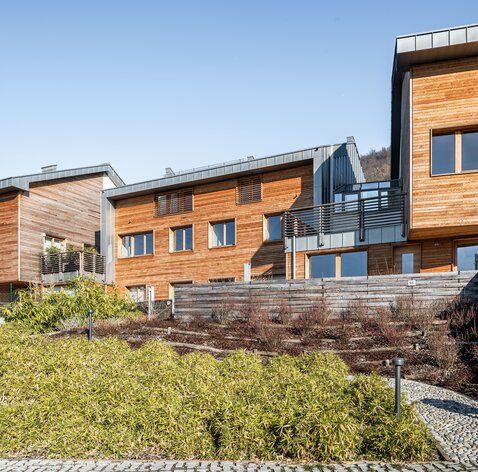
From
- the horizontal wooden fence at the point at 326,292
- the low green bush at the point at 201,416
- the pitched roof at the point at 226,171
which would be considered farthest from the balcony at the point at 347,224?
the low green bush at the point at 201,416

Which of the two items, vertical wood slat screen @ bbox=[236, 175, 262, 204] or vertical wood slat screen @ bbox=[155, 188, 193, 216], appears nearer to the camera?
vertical wood slat screen @ bbox=[236, 175, 262, 204]

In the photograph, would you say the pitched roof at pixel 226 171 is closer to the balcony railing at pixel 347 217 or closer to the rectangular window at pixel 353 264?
the balcony railing at pixel 347 217

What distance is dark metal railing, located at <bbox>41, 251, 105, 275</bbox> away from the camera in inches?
923

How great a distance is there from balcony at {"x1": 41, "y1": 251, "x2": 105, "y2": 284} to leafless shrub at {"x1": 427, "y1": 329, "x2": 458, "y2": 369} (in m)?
17.3

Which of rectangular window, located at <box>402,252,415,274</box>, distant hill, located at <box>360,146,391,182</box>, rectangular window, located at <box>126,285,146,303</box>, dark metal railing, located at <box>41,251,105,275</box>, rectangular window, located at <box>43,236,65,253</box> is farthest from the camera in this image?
distant hill, located at <box>360,146,391,182</box>

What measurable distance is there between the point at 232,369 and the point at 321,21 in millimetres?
7388

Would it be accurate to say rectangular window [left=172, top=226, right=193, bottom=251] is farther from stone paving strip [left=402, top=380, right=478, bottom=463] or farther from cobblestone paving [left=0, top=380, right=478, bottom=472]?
cobblestone paving [left=0, top=380, right=478, bottom=472]

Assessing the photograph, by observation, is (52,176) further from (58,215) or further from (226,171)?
(226,171)

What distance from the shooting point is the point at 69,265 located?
2384 cm

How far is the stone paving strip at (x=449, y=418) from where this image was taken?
5621 mm

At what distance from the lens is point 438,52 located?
13.4m

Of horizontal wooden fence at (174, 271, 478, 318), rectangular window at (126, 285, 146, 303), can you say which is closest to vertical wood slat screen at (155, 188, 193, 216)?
rectangular window at (126, 285, 146, 303)

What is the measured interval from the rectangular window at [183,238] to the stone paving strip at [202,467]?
655 inches

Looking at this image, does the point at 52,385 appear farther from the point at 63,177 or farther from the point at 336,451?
the point at 63,177
